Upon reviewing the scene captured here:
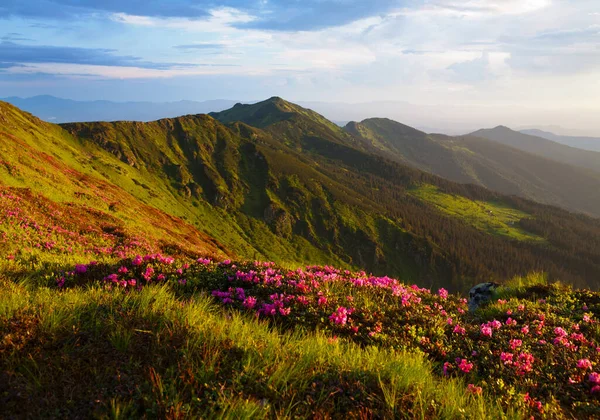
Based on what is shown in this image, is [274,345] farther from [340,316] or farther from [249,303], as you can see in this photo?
[249,303]

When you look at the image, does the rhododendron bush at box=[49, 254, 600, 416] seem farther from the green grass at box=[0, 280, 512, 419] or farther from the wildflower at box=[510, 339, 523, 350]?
the green grass at box=[0, 280, 512, 419]

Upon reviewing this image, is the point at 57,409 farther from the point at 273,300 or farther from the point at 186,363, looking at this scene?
the point at 273,300

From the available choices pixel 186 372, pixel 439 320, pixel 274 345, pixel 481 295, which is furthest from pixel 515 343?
pixel 186 372

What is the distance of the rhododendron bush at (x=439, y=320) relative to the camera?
5020mm

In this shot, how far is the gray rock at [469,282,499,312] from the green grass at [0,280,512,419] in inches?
275

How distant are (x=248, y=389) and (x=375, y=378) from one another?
1.61 metres

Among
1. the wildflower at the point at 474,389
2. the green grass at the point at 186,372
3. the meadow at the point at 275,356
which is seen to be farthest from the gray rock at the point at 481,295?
the green grass at the point at 186,372

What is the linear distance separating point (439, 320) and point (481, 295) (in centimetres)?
494

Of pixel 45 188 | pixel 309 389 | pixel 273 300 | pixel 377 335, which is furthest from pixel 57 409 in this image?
pixel 45 188

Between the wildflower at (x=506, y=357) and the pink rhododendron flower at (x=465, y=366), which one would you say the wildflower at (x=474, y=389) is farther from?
the wildflower at (x=506, y=357)

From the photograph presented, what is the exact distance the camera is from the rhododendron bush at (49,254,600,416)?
5020 mm

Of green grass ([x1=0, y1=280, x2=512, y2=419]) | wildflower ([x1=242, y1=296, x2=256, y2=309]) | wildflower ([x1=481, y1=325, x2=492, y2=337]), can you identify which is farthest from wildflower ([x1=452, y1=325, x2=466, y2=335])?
wildflower ([x1=242, y1=296, x2=256, y2=309])

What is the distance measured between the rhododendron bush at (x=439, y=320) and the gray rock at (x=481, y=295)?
1198mm

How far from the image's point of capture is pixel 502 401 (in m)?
4.39
